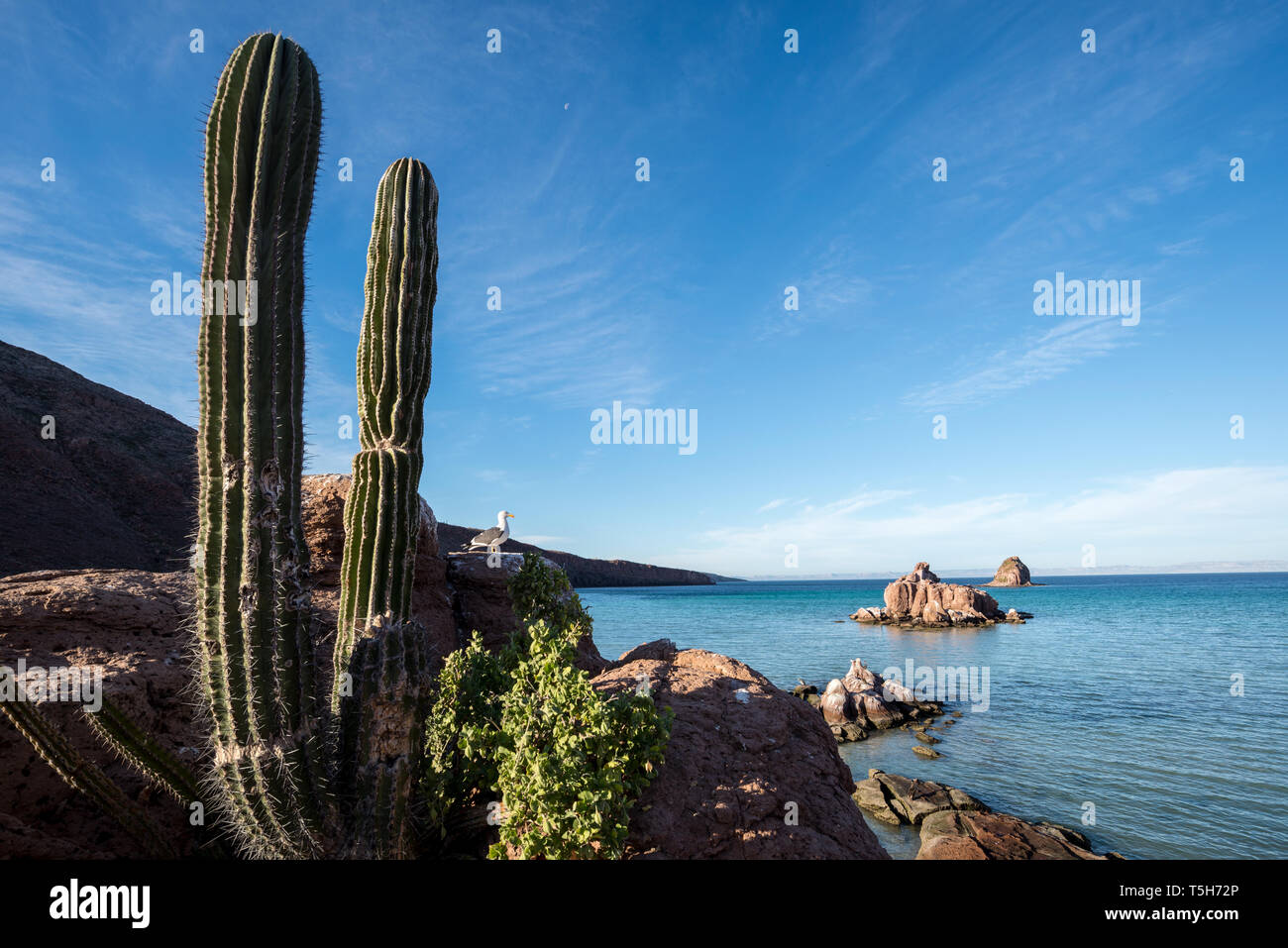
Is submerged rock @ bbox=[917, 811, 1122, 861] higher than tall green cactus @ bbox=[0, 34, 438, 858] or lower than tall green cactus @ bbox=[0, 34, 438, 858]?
lower

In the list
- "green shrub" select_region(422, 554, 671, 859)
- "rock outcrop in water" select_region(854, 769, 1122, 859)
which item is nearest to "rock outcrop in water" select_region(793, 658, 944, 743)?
"rock outcrop in water" select_region(854, 769, 1122, 859)

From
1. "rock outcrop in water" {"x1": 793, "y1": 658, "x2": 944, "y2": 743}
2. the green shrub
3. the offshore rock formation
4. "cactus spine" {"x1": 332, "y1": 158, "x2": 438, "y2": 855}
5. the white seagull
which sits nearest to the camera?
the green shrub

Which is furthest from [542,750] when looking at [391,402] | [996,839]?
[996,839]

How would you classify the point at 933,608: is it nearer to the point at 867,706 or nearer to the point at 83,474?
the point at 867,706

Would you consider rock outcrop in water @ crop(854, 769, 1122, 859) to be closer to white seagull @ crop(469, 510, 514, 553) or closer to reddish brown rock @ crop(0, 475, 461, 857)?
white seagull @ crop(469, 510, 514, 553)

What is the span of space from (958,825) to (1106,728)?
473 inches

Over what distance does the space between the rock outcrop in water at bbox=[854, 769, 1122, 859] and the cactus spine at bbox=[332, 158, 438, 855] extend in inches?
341

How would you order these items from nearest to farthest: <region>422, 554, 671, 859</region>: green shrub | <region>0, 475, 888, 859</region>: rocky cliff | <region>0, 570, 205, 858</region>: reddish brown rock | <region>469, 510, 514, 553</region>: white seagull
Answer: <region>422, 554, 671, 859</region>: green shrub
<region>0, 475, 888, 859</region>: rocky cliff
<region>0, 570, 205, 858</region>: reddish brown rock
<region>469, 510, 514, 553</region>: white seagull

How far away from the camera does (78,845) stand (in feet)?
15.5

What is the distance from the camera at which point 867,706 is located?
2070cm

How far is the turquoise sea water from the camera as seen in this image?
13250 millimetres

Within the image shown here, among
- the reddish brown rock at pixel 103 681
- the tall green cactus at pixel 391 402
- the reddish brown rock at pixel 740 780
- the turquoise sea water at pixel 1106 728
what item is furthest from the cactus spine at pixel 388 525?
the turquoise sea water at pixel 1106 728

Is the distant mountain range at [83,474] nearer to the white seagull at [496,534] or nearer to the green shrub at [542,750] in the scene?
the white seagull at [496,534]
